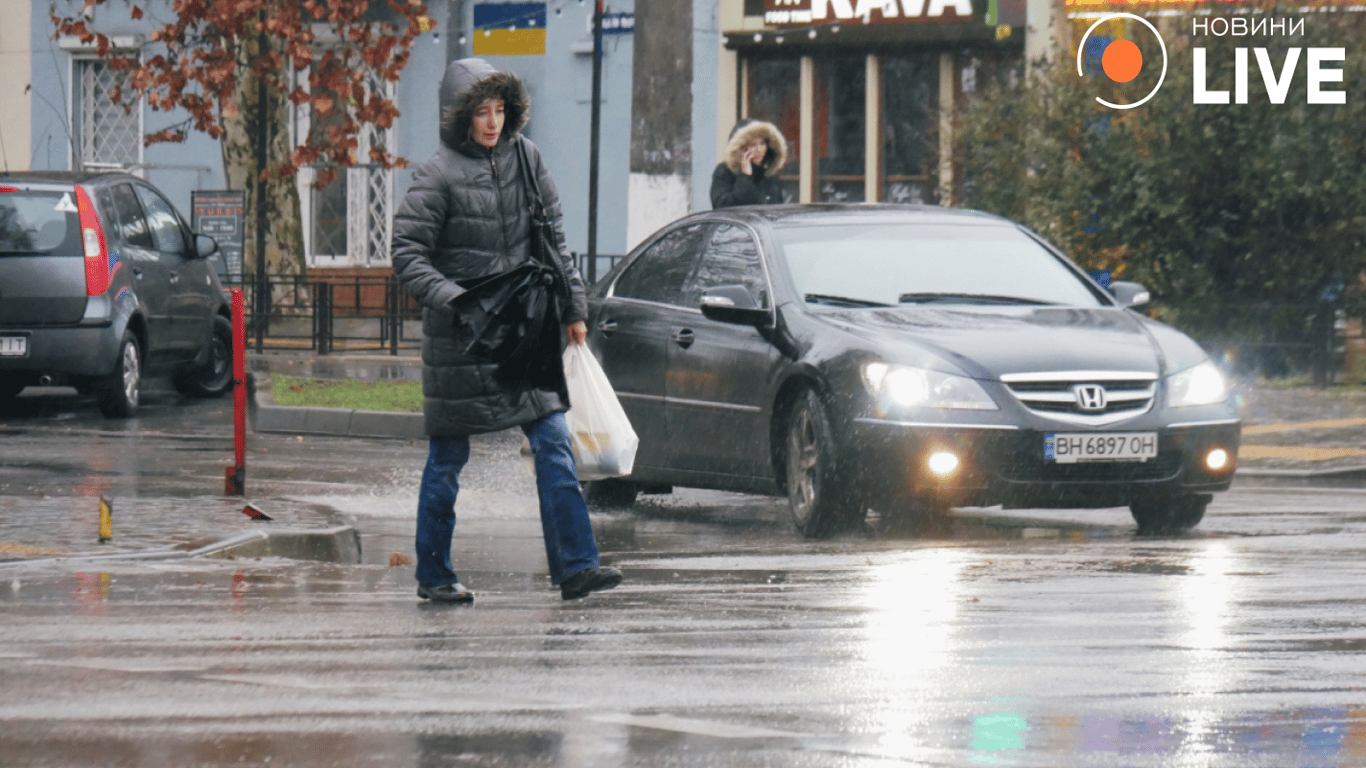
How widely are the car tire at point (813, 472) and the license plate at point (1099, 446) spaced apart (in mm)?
890

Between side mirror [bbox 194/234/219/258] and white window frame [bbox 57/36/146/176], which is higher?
white window frame [bbox 57/36/146/176]

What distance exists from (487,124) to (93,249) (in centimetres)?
910

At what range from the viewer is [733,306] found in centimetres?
1046

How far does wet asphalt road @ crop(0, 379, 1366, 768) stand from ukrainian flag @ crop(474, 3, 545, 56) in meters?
18.9

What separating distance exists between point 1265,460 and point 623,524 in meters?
4.67

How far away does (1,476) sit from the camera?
12.0 meters

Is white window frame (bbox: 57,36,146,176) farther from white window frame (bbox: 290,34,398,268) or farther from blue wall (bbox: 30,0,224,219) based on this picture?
white window frame (bbox: 290,34,398,268)

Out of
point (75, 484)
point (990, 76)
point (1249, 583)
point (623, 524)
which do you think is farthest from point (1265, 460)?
point (990, 76)

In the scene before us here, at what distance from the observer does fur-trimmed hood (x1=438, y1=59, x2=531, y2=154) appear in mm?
7742

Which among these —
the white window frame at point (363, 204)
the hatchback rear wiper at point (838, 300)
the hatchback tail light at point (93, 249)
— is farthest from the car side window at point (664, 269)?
the white window frame at point (363, 204)

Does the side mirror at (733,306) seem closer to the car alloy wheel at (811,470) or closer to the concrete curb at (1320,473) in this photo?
the car alloy wheel at (811,470)

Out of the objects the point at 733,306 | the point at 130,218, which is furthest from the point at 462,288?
the point at 130,218

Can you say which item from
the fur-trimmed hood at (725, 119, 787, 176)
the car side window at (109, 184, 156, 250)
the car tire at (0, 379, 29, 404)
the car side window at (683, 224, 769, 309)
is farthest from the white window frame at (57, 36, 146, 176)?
the car side window at (683, 224, 769, 309)

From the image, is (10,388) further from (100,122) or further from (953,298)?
(100,122)
